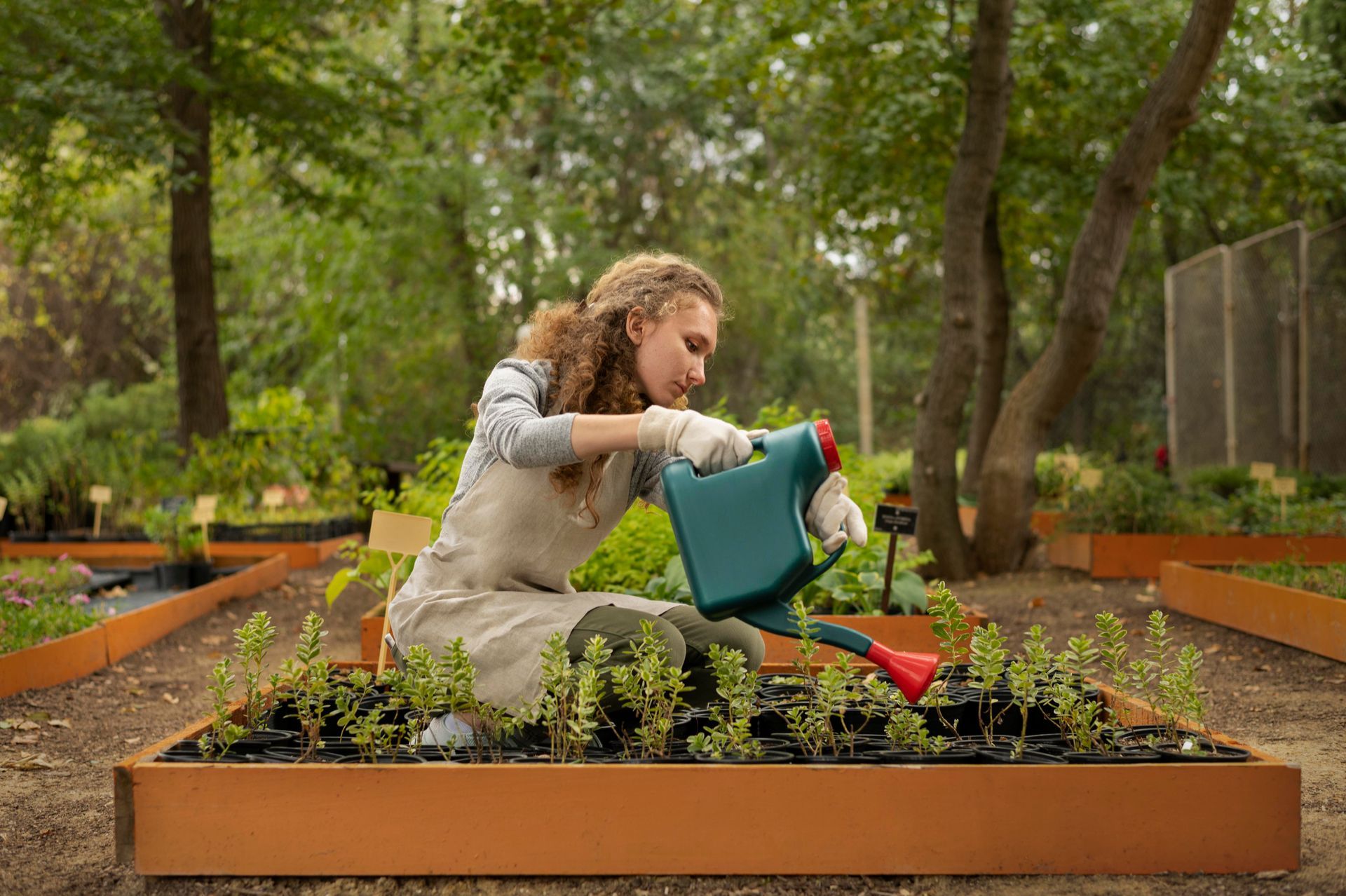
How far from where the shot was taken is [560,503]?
2377 millimetres

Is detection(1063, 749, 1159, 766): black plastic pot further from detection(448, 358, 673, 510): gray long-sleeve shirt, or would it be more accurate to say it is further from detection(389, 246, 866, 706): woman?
detection(448, 358, 673, 510): gray long-sleeve shirt

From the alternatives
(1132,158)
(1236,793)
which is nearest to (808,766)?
(1236,793)

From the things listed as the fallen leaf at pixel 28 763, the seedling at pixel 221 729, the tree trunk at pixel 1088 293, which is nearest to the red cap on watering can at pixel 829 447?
the seedling at pixel 221 729

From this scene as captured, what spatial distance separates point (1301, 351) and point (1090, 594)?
4335 mm

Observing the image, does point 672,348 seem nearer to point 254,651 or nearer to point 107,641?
point 254,651

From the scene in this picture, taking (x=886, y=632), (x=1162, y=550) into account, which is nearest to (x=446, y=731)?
(x=886, y=632)

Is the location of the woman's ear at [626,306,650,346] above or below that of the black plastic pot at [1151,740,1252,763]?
above

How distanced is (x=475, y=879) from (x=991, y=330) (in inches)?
297

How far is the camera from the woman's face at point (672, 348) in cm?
236

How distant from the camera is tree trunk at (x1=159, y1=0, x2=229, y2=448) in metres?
8.63

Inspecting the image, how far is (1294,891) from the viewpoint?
1.92 m

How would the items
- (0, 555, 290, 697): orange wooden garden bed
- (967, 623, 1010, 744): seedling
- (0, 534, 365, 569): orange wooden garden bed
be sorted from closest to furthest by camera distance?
(967, 623, 1010, 744): seedling → (0, 555, 290, 697): orange wooden garden bed → (0, 534, 365, 569): orange wooden garden bed

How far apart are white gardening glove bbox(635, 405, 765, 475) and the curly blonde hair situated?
308 mm

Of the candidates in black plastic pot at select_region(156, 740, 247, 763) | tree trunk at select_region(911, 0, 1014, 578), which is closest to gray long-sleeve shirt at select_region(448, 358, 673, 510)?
black plastic pot at select_region(156, 740, 247, 763)
